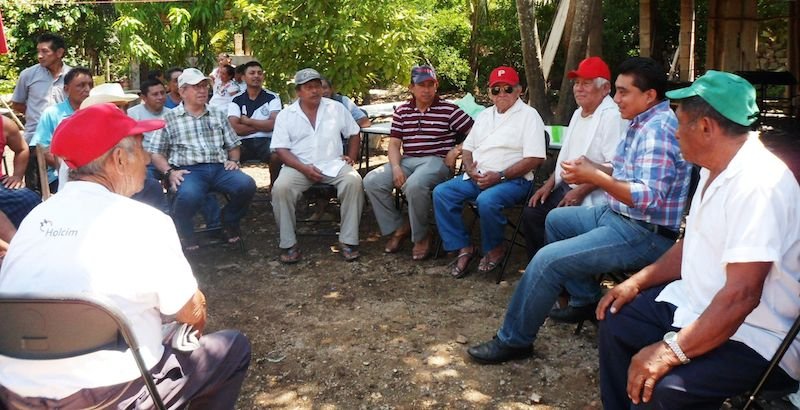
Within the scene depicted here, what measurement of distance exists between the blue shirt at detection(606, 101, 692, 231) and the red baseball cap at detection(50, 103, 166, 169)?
226cm

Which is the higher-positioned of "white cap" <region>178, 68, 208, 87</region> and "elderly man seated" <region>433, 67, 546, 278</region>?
"white cap" <region>178, 68, 208, 87</region>

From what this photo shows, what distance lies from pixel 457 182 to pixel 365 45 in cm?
277

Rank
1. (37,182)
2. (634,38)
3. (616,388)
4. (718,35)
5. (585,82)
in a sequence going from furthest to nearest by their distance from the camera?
(634,38) < (718,35) < (37,182) < (585,82) < (616,388)

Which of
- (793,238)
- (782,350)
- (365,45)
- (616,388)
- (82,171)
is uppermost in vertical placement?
(365,45)

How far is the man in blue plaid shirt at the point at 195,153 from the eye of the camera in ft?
17.7

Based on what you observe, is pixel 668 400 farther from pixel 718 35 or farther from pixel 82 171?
pixel 718 35

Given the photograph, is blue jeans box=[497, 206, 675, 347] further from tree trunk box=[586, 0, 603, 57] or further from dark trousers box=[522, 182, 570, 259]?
tree trunk box=[586, 0, 603, 57]

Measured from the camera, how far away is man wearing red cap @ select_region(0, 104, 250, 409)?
1.96m

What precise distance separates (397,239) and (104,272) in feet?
12.3

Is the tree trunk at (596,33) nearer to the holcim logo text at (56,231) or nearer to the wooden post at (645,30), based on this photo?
the wooden post at (645,30)

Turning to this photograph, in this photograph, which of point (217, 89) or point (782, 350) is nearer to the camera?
point (782, 350)

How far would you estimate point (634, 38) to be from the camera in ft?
47.4

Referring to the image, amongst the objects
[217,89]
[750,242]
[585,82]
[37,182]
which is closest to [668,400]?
[750,242]

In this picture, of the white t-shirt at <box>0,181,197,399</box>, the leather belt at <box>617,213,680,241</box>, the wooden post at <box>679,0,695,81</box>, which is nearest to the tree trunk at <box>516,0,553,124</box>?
the leather belt at <box>617,213,680,241</box>
